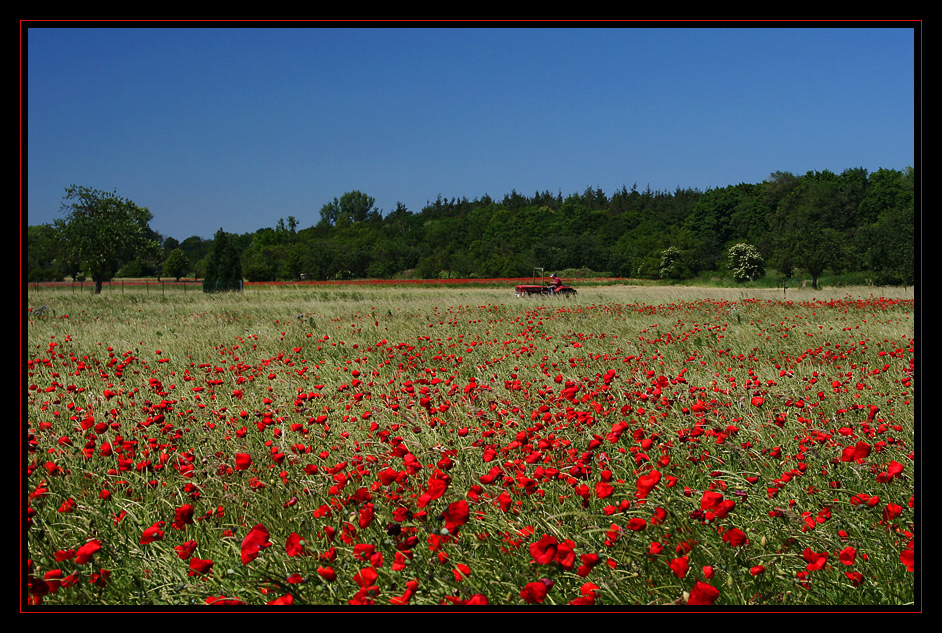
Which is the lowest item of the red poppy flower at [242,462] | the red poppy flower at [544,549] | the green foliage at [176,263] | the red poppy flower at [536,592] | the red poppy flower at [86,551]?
the red poppy flower at [536,592]

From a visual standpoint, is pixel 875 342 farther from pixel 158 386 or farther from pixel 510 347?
pixel 158 386

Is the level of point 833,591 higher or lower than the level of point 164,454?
lower

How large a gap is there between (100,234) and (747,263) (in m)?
55.5

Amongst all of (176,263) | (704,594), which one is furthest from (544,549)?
(176,263)

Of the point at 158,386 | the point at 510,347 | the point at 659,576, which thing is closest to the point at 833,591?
the point at 659,576

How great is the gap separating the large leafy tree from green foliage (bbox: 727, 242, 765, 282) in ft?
169

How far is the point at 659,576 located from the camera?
2.22 meters

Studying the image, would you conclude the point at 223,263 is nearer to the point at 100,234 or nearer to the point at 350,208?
the point at 100,234

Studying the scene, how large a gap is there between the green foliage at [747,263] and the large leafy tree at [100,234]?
51414 mm

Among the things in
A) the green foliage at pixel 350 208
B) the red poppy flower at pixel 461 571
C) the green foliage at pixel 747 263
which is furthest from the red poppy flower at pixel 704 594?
the green foliage at pixel 350 208

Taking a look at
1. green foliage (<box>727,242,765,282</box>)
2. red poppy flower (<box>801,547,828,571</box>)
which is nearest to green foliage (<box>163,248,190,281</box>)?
green foliage (<box>727,242,765,282</box>)

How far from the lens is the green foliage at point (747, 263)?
61844 mm

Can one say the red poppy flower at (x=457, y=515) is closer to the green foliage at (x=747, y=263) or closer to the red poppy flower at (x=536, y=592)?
the red poppy flower at (x=536, y=592)
